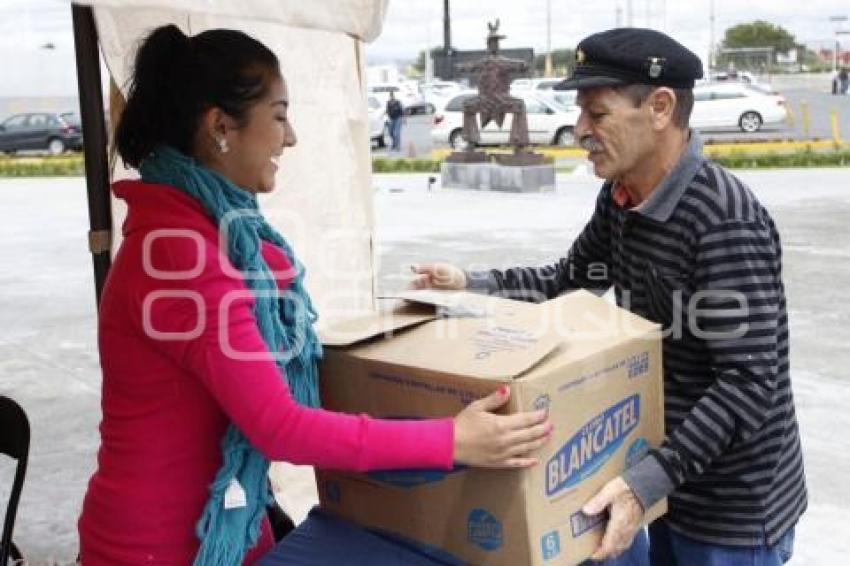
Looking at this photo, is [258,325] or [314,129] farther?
[314,129]

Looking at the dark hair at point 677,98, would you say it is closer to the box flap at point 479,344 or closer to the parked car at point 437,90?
the box flap at point 479,344

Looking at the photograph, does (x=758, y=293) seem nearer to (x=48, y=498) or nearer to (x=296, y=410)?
(x=296, y=410)

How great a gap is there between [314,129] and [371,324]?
182 cm

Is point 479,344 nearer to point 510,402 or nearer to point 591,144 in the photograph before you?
point 510,402

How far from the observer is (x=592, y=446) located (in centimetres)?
160

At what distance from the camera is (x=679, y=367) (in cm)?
176

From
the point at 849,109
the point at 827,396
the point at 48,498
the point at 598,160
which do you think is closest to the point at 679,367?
the point at 598,160

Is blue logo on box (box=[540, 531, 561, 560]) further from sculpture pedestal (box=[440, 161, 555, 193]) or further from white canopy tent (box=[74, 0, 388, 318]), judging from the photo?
sculpture pedestal (box=[440, 161, 555, 193])

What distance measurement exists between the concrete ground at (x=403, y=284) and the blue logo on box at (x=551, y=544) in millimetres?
2196

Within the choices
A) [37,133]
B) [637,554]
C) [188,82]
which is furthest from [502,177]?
[37,133]

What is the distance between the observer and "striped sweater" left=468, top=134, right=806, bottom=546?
1.63 meters

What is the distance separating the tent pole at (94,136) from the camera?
2703 millimetres

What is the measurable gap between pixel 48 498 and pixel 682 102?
10.7 feet

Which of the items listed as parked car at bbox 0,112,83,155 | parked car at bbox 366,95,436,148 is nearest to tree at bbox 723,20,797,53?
parked car at bbox 366,95,436,148
